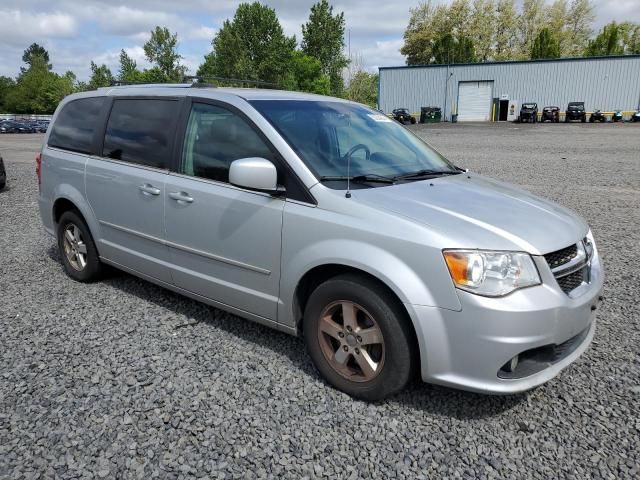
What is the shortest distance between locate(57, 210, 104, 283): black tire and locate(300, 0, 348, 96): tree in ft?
278

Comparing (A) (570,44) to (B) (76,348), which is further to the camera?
(A) (570,44)

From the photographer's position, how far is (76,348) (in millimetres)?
3711

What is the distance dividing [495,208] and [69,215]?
3.87 meters

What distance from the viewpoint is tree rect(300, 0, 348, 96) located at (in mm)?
86500

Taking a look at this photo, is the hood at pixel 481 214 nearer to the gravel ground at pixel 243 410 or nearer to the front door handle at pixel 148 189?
the gravel ground at pixel 243 410

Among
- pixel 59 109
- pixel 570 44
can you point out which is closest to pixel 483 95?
pixel 570 44

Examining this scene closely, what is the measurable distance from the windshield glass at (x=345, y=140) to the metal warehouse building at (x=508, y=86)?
50.2 m

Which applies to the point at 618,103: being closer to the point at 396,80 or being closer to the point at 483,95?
the point at 483,95

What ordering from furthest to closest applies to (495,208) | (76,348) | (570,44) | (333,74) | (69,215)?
(333,74), (570,44), (69,215), (76,348), (495,208)

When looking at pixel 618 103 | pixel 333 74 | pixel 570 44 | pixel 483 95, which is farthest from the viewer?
pixel 333 74

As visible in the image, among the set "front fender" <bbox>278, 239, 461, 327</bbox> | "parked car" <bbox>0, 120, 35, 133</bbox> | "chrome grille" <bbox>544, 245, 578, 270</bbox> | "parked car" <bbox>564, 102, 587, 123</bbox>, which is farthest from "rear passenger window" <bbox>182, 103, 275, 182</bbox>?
"parked car" <bbox>0, 120, 35, 133</bbox>

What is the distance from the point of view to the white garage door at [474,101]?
5147cm

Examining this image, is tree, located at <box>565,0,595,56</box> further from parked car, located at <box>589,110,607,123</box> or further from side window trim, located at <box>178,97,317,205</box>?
side window trim, located at <box>178,97,317,205</box>

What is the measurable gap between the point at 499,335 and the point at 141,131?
10.3 ft
